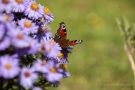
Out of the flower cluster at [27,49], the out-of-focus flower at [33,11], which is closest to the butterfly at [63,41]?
the flower cluster at [27,49]

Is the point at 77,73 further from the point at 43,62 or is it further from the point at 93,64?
the point at 43,62

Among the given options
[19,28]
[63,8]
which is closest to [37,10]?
[19,28]

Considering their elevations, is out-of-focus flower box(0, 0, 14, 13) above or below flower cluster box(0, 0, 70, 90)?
above

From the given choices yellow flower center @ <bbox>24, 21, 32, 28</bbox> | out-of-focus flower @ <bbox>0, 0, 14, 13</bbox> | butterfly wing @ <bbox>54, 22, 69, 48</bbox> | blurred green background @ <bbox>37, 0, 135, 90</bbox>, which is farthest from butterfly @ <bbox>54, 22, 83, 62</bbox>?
blurred green background @ <bbox>37, 0, 135, 90</bbox>

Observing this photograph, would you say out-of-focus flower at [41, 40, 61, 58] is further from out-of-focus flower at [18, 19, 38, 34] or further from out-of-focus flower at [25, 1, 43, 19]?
out-of-focus flower at [25, 1, 43, 19]

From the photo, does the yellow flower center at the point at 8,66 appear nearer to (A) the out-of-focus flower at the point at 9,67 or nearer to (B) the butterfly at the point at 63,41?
(A) the out-of-focus flower at the point at 9,67

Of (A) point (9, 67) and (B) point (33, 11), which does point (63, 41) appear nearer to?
(B) point (33, 11)
